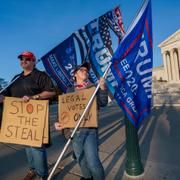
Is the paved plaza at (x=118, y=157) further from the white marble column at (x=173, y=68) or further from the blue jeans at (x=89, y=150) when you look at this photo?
the white marble column at (x=173, y=68)

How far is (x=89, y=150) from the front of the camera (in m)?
2.83

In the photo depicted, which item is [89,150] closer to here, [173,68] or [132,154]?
[132,154]

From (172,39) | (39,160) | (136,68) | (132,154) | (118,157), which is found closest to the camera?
(136,68)

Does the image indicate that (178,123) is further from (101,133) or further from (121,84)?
(121,84)

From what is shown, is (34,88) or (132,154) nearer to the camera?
(34,88)

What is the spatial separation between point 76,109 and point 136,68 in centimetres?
93

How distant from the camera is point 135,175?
3.72m

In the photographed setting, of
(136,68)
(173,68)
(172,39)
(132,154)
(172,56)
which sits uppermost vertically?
(172,39)

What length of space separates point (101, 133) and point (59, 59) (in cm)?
364

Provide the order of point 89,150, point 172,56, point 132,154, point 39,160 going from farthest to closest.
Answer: point 172,56 → point 132,154 → point 39,160 → point 89,150

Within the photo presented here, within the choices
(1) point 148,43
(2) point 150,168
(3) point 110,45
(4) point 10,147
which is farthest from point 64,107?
(4) point 10,147

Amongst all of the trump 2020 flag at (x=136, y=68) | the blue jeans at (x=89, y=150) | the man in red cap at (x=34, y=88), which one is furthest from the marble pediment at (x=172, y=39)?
the blue jeans at (x=89, y=150)

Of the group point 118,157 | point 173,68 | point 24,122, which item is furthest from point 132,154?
point 173,68

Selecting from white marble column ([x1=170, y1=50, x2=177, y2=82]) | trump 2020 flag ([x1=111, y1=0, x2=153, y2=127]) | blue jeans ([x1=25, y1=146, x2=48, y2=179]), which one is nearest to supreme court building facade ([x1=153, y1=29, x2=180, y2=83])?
white marble column ([x1=170, y1=50, x2=177, y2=82])
